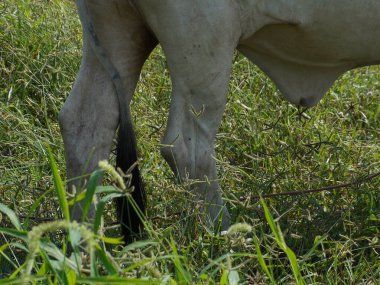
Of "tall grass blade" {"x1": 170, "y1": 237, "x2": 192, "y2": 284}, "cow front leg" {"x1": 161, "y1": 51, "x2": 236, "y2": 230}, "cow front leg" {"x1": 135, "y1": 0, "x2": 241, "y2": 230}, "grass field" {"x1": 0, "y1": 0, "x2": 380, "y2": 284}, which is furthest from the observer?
"cow front leg" {"x1": 161, "y1": 51, "x2": 236, "y2": 230}

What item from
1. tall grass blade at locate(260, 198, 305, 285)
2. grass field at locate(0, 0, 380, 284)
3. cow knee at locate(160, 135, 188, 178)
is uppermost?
tall grass blade at locate(260, 198, 305, 285)

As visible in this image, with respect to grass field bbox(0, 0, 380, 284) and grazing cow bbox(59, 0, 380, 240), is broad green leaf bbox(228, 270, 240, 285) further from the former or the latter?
grazing cow bbox(59, 0, 380, 240)

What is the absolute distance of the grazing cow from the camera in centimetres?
356

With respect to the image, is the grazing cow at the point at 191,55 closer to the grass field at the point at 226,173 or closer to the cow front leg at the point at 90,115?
the cow front leg at the point at 90,115

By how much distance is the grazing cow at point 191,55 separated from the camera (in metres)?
3.56

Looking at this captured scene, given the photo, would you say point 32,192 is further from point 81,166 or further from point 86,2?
point 86,2

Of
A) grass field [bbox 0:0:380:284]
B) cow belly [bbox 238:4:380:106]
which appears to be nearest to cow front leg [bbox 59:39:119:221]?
grass field [bbox 0:0:380:284]

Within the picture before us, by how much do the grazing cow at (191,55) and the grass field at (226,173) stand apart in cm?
14

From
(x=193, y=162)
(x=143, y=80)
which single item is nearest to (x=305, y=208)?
(x=193, y=162)

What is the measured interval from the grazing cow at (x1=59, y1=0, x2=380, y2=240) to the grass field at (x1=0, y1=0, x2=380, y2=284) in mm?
139

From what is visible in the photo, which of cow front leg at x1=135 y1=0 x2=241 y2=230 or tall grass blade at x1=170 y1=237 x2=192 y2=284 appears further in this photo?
cow front leg at x1=135 y1=0 x2=241 y2=230

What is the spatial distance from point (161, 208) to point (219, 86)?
0.55 metres

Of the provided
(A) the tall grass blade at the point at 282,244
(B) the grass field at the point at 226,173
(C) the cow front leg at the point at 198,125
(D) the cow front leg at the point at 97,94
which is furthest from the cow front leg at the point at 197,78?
(A) the tall grass blade at the point at 282,244

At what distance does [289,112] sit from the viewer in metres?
5.05
